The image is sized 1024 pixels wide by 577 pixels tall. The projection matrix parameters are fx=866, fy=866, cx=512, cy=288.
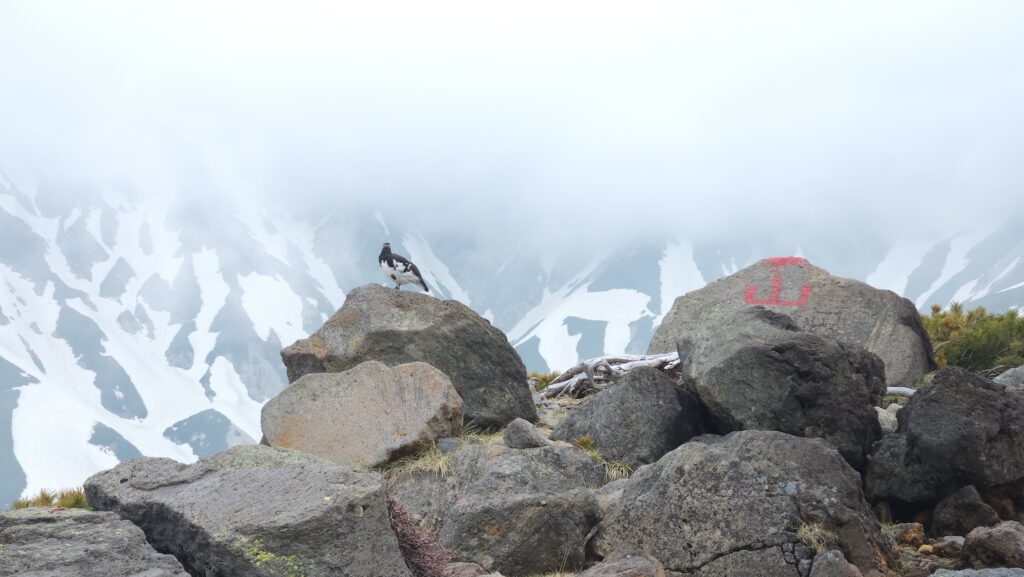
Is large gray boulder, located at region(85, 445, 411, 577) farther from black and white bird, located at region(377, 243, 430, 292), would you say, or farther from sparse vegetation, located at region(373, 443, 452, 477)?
black and white bird, located at region(377, 243, 430, 292)

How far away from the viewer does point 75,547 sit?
18.1 ft

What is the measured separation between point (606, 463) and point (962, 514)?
12.6ft

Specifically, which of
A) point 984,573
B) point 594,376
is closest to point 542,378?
point 594,376

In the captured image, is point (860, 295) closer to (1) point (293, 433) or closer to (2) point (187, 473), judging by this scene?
(1) point (293, 433)

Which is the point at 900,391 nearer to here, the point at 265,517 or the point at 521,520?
the point at 521,520

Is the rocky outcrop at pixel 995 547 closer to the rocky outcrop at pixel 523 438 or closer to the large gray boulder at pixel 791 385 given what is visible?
the large gray boulder at pixel 791 385

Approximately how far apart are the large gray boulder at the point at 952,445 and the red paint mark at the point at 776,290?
19.0 feet

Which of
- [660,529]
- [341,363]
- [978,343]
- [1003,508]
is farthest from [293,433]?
[978,343]

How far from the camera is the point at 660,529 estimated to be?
760 centimetres

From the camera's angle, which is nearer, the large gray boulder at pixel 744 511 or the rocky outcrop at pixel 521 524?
the large gray boulder at pixel 744 511

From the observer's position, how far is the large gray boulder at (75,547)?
5266 mm

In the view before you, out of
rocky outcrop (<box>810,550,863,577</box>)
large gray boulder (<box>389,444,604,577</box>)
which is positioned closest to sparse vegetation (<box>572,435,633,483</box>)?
large gray boulder (<box>389,444,604,577</box>)

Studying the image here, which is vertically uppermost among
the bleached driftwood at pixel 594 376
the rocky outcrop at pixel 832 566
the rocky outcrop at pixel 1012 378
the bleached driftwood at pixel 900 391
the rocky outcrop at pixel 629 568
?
the bleached driftwood at pixel 594 376

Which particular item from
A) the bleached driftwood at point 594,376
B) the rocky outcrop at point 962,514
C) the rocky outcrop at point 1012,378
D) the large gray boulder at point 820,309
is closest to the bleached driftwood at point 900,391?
the large gray boulder at point 820,309
